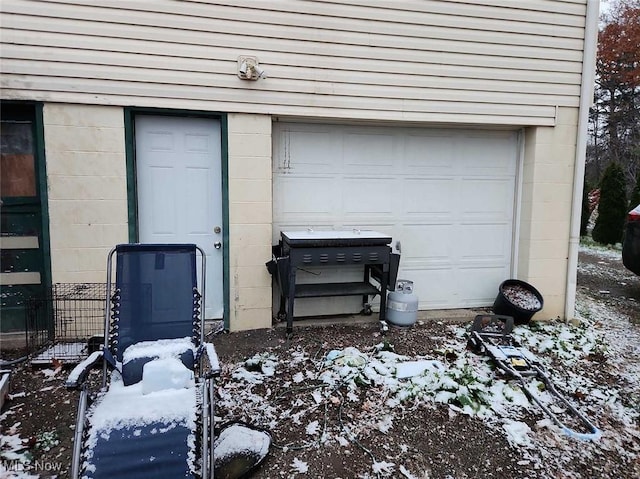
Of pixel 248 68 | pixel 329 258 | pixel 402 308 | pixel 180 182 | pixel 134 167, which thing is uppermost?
pixel 248 68

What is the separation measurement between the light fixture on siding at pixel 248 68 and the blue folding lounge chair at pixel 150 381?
2.10 m

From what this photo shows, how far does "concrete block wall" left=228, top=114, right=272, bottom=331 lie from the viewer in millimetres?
4172

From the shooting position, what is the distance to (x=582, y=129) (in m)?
4.75

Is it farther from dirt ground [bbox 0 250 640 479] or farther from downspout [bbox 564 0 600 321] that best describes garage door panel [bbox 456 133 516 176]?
dirt ground [bbox 0 250 640 479]

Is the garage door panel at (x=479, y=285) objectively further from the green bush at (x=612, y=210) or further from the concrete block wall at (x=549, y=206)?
the green bush at (x=612, y=210)

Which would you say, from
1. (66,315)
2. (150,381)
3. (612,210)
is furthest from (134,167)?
(612,210)

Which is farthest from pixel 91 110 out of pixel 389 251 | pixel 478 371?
pixel 478 371

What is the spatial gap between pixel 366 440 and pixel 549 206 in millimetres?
3679

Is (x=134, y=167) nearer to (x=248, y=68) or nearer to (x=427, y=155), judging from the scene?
(x=248, y=68)

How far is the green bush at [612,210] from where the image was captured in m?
10.8

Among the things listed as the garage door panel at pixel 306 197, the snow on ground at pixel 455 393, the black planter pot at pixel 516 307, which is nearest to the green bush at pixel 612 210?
the black planter pot at pixel 516 307

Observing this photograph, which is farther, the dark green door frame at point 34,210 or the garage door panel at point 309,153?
the garage door panel at point 309,153

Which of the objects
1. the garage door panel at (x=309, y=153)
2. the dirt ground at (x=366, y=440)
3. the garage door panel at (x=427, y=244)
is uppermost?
the garage door panel at (x=309, y=153)

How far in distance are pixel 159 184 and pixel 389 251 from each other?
2453mm
